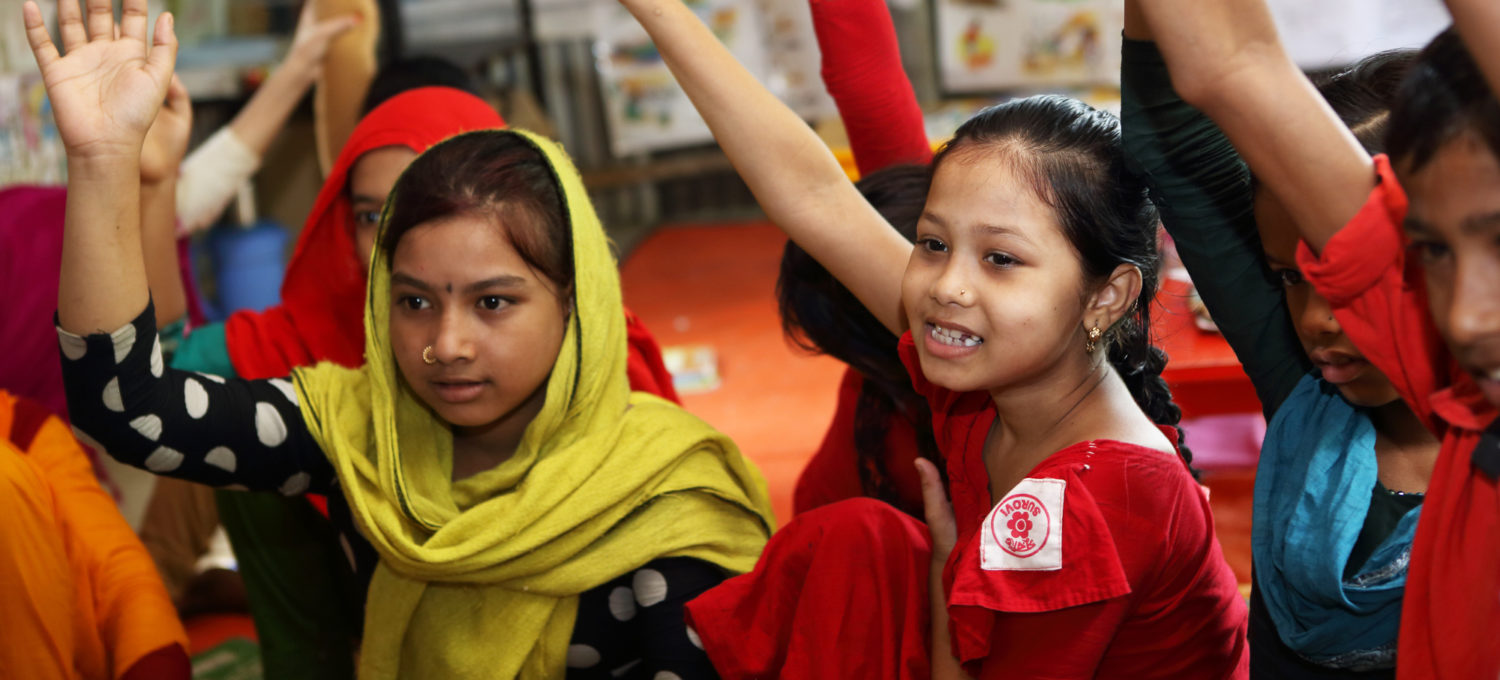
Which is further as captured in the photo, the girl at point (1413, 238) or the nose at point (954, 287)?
the nose at point (954, 287)

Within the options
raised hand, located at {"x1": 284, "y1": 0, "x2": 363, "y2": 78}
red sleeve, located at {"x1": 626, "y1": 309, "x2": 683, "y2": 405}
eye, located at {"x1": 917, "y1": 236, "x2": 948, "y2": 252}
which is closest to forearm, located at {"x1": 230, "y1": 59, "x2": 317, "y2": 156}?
raised hand, located at {"x1": 284, "y1": 0, "x2": 363, "y2": 78}

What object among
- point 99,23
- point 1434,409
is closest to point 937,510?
point 1434,409

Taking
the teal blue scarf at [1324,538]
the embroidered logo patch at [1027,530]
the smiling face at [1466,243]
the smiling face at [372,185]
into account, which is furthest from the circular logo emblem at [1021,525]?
the smiling face at [372,185]

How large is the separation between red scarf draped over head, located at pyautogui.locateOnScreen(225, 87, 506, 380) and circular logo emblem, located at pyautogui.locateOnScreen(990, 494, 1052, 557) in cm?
122

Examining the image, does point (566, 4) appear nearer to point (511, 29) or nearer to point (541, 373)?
point (511, 29)

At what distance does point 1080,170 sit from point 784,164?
12.3 inches

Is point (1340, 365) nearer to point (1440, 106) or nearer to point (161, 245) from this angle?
point (1440, 106)

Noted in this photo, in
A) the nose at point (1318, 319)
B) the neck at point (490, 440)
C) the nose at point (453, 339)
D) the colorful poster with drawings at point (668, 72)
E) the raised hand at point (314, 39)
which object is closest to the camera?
the nose at point (1318, 319)

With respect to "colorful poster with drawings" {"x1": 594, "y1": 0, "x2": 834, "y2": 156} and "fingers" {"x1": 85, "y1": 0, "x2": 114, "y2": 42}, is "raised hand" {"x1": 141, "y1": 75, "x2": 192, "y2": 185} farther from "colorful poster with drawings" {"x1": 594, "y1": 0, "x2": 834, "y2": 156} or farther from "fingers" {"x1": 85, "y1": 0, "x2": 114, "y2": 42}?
"colorful poster with drawings" {"x1": 594, "y1": 0, "x2": 834, "y2": 156}

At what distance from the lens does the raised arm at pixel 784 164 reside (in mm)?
1208

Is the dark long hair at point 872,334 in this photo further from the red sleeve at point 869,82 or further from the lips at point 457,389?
the lips at point 457,389

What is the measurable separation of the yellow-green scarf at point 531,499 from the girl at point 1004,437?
164mm

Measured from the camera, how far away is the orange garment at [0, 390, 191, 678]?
4.54 feet

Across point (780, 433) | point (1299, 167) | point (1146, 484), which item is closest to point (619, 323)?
point (1146, 484)
